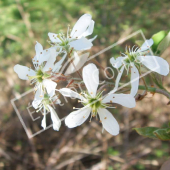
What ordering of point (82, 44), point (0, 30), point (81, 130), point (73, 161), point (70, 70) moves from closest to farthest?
point (82, 44) → point (70, 70) → point (0, 30) → point (73, 161) → point (81, 130)

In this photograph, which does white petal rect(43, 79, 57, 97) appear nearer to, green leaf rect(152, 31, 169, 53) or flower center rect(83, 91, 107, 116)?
flower center rect(83, 91, 107, 116)

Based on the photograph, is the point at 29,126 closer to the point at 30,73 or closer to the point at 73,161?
the point at 73,161

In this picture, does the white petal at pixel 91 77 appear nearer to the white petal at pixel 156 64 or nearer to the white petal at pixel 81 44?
the white petal at pixel 81 44

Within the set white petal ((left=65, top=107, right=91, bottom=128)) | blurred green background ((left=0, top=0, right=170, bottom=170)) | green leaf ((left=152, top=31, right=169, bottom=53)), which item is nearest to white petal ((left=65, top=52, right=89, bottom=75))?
white petal ((left=65, top=107, right=91, bottom=128))

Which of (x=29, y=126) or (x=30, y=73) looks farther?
(x=29, y=126)

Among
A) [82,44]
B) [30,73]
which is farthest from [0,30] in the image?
[82,44]

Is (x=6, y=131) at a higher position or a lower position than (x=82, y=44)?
lower

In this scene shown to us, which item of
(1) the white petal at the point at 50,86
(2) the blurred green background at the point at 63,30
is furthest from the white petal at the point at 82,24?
(2) the blurred green background at the point at 63,30
